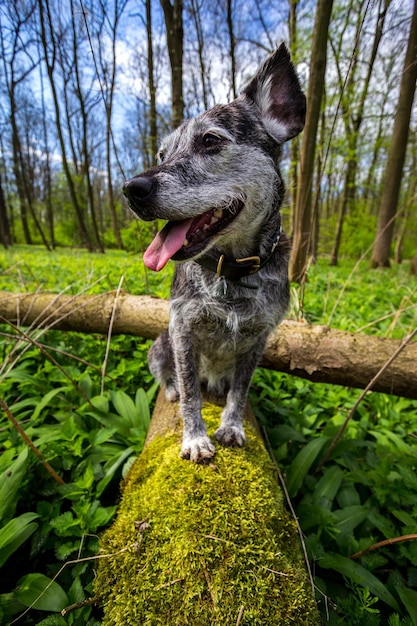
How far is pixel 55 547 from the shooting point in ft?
5.39

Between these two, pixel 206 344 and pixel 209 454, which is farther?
pixel 206 344

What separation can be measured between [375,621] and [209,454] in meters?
1.02

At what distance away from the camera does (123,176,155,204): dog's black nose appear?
1.57 m

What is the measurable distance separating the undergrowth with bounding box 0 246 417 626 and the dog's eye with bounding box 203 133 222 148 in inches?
70.1

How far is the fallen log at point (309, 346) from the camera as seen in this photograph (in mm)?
2689

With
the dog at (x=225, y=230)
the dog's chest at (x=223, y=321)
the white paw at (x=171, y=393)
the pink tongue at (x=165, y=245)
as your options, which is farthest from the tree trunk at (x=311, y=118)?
the pink tongue at (x=165, y=245)

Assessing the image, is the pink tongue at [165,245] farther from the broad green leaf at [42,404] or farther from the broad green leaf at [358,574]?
the broad green leaf at [358,574]

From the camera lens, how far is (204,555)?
1201 millimetres

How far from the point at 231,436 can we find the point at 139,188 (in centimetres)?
159

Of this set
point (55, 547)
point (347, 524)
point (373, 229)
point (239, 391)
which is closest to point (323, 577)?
point (347, 524)

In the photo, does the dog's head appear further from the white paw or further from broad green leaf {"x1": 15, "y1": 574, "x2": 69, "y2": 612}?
broad green leaf {"x1": 15, "y1": 574, "x2": 69, "y2": 612}

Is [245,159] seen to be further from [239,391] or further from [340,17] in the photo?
[340,17]

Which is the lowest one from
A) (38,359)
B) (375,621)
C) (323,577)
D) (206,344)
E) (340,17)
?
(323,577)

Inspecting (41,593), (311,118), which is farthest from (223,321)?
(311,118)
